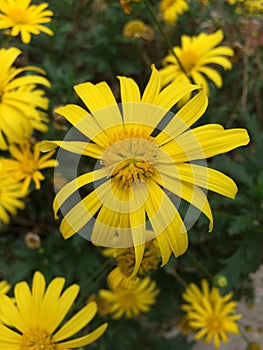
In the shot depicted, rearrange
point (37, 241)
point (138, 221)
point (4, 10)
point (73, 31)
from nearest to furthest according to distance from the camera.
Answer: point (138, 221), point (4, 10), point (37, 241), point (73, 31)

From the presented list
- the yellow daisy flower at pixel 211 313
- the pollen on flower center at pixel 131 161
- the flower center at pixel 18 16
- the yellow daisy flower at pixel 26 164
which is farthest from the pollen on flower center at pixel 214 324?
the flower center at pixel 18 16

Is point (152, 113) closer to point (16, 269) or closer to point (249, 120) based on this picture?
point (249, 120)

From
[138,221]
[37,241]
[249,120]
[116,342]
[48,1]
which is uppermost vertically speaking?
[48,1]

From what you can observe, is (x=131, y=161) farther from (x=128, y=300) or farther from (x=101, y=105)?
(x=128, y=300)

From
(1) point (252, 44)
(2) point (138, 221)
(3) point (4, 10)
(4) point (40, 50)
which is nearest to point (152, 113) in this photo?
(2) point (138, 221)

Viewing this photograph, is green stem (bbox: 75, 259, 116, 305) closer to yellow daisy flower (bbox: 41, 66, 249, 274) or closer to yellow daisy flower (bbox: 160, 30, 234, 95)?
yellow daisy flower (bbox: 41, 66, 249, 274)

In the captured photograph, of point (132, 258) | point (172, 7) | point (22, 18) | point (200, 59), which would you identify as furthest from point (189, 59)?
point (132, 258)

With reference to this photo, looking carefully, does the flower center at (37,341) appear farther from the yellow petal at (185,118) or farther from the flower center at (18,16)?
the flower center at (18,16)
